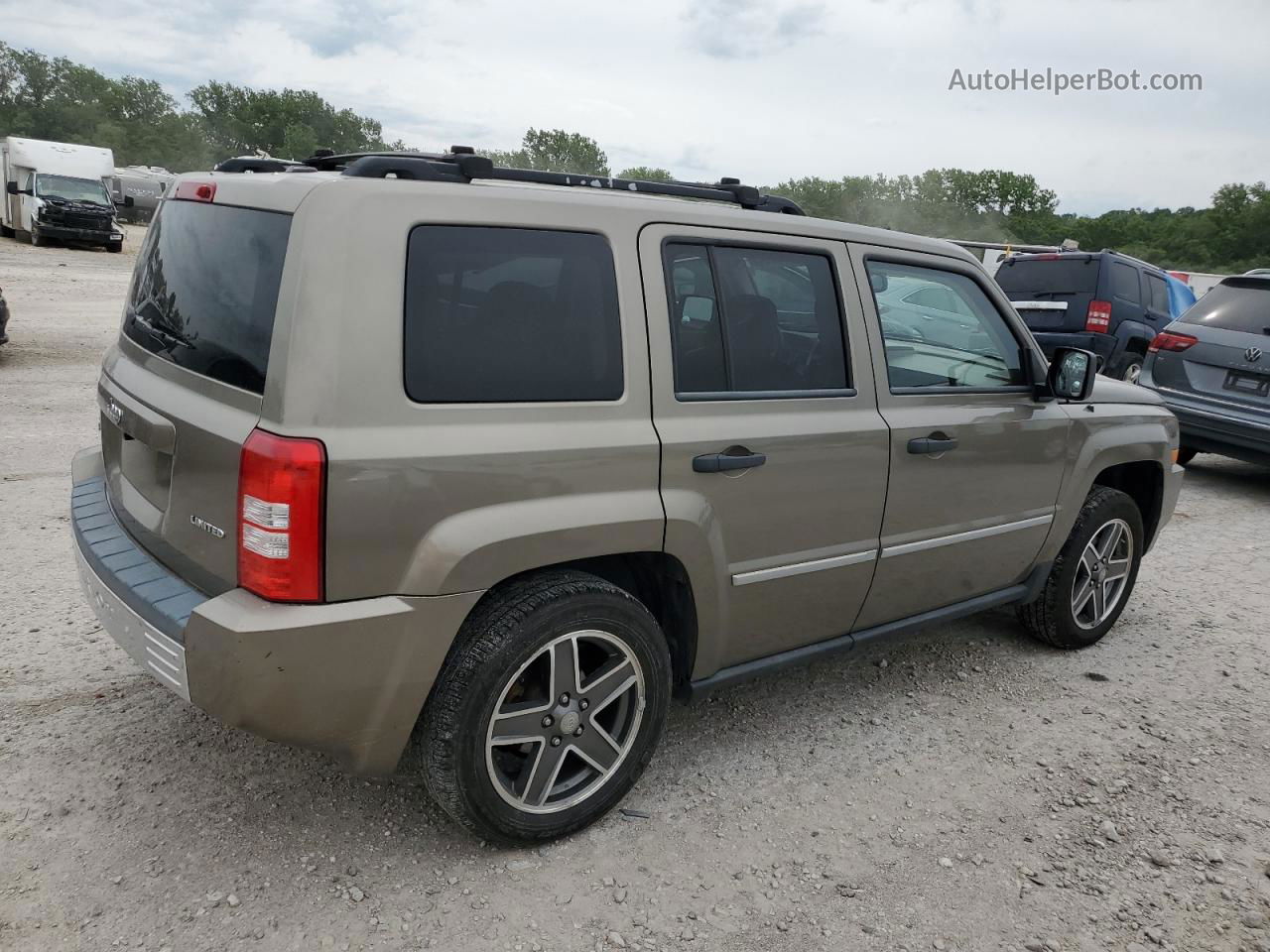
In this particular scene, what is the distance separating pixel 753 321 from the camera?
305cm

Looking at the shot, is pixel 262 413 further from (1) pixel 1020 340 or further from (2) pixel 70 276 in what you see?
(2) pixel 70 276

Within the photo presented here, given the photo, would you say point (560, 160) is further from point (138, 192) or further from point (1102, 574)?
point (1102, 574)

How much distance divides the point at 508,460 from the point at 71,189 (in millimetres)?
28825

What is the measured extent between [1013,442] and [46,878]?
347 centimetres

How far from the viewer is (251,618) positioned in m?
2.24

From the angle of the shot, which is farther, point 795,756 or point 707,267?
point 795,756

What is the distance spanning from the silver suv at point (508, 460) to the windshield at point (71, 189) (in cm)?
2686

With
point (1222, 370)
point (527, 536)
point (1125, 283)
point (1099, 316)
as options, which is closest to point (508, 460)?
point (527, 536)

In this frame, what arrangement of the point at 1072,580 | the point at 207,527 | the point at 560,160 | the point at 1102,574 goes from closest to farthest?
the point at 207,527, the point at 1072,580, the point at 1102,574, the point at 560,160

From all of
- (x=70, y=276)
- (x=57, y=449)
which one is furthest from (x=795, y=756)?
(x=70, y=276)

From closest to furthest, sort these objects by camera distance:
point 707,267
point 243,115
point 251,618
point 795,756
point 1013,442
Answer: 1. point 251,618
2. point 707,267
3. point 795,756
4. point 1013,442
5. point 243,115

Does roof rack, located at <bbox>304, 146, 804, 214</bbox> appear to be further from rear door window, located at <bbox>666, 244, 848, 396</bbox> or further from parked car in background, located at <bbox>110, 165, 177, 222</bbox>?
parked car in background, located at <bbox>110, 165, 177, 222</bbox>

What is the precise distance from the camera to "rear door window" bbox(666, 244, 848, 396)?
2.87 meters

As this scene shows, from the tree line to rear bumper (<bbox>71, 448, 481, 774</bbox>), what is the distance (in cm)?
3199
